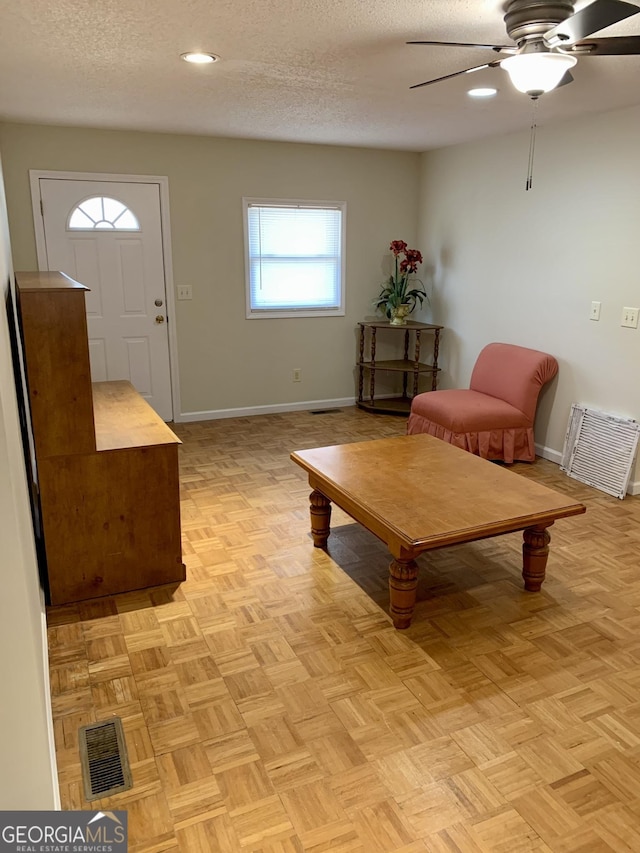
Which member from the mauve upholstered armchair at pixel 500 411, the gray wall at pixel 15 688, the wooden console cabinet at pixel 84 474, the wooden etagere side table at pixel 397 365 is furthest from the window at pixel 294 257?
the gray wall at pixel 15 688

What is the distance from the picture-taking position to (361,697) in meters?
2.05

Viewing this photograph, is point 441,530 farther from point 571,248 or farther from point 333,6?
point 571,248

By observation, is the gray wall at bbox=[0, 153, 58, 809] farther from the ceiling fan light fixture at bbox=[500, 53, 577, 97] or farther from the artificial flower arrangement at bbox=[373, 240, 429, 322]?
the artificial flower arrangement at bbox=[373, 240, 429, 322]

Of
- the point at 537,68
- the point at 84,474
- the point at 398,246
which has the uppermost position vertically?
the point at 537,68

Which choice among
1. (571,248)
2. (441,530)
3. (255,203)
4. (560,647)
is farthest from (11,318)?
(571,248)

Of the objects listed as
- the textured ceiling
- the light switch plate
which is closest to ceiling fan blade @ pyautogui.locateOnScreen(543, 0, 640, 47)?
the textured ceiling

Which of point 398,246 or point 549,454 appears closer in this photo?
point 549,454

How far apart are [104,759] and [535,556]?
179 centimetres

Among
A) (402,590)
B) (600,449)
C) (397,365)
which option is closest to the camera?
(402,590)

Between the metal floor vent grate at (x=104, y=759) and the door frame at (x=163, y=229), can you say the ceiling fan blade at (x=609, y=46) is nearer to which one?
the metal floor vent grate at (x=104, y=759)

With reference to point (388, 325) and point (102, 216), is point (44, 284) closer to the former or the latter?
point (102, 216)

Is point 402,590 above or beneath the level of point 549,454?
above

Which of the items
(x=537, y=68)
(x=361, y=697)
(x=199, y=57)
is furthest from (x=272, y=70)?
(x=361, y=697)

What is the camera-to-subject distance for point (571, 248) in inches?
161
